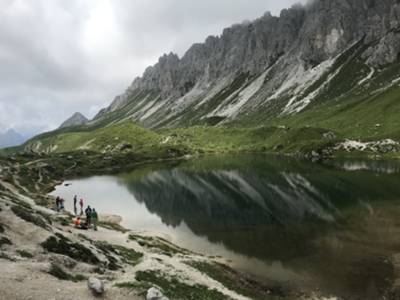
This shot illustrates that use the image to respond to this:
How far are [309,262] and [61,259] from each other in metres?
30.0

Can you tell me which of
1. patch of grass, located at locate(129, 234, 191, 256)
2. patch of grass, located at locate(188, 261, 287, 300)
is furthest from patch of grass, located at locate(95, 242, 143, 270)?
patch of grass, located at locate(188, 261, 287, 300)

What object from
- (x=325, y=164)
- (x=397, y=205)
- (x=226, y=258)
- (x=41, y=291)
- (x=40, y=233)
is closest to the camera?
(x=41, y=291)

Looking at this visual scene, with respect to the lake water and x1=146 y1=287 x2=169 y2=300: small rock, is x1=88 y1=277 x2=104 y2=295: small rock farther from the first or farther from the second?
the lake water

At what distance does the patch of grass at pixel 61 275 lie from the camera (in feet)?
115

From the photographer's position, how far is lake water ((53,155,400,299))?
51.0m

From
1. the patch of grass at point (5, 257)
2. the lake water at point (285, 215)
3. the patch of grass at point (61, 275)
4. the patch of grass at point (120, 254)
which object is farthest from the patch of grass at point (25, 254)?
the lake water at point (285, 215)

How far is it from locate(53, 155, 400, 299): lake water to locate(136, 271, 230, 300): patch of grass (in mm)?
11838

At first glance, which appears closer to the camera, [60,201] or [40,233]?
[40,233]

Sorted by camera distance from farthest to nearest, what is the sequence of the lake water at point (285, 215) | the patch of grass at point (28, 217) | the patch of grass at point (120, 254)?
the lake water at point (285, 215)
the patch of grass at point (28, 217)
the patch of grass at point (120, 254)

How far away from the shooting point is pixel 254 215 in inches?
3374

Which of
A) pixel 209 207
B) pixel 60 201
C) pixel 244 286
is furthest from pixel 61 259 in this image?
pixel 209 207

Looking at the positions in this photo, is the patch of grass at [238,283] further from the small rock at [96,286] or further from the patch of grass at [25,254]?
the patch of grass at [25,254]

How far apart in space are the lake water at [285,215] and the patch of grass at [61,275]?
2279cm

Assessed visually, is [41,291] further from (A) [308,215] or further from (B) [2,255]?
(A) [308,215]
